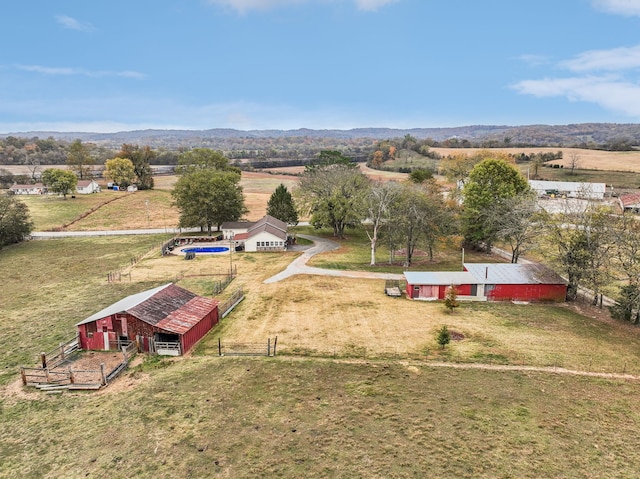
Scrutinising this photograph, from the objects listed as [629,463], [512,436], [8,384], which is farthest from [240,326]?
[629,463]

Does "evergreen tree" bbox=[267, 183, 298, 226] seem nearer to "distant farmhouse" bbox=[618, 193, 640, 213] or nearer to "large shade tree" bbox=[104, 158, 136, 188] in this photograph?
"large shade tree" bbox=[104, 158, 136, 188]

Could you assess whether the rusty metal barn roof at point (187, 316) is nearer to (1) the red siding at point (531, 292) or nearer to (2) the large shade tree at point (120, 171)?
(1) the red siding at point (531, 292)

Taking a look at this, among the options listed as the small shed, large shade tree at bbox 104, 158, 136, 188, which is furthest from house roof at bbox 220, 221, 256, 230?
large shade tree at bbox 104, 158, 136, 188

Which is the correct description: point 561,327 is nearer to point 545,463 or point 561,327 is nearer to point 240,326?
point 545,463

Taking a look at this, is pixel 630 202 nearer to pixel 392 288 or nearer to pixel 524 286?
pixel 524 286

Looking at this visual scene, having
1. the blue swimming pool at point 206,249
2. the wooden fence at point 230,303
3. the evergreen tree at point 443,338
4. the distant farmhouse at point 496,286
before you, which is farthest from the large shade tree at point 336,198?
the evergreen tree at point 443,338
